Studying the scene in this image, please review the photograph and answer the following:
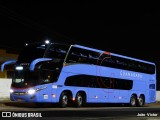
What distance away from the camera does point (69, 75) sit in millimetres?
25547

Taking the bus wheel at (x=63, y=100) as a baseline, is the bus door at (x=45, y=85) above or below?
above

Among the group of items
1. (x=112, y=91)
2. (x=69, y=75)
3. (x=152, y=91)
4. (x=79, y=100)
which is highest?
(x=69, y=75)

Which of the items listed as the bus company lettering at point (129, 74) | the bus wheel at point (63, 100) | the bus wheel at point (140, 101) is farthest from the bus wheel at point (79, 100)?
the bus wheel at point (140, 101)

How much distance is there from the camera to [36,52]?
79.4 ft

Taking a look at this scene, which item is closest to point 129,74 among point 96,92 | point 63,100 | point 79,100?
point 96,92

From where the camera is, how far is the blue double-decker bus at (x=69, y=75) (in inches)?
939

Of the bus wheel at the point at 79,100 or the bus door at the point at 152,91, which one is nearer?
the bus wheel at the point at 79,100

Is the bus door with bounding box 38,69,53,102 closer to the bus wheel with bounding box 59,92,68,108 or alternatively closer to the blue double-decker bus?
the blue double-decker bus

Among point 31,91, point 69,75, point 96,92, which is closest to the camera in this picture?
point 31,91

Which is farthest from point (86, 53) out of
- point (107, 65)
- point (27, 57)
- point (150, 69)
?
point (150, 69)

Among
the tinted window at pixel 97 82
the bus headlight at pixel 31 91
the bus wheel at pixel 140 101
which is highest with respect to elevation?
the tinted window at pixel 97 82

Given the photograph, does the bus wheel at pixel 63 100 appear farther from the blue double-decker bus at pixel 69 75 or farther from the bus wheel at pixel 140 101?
the bus wheel at pixel 140 101

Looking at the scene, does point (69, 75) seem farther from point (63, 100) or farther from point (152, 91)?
point (152, 91)

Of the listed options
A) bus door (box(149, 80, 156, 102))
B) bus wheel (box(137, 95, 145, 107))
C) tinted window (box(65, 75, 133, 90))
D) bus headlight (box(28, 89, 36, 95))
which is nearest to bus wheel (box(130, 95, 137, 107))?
bus wheel (box(137, 95, 145, 107))
